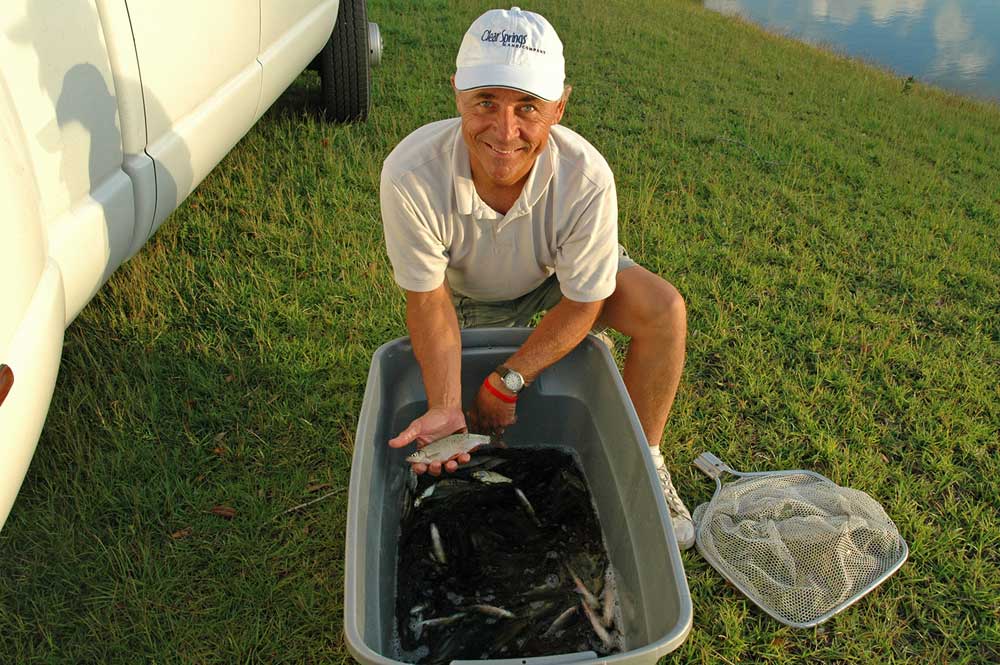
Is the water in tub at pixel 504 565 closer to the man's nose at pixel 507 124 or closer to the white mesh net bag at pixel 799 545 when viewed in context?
the white mesh net bag at pixel 799 545

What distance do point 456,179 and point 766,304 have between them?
1.98m

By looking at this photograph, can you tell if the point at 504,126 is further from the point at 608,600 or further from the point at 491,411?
the point at 608,600

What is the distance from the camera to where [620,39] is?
24.1 ft

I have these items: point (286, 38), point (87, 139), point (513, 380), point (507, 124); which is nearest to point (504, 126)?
point (507, 124)

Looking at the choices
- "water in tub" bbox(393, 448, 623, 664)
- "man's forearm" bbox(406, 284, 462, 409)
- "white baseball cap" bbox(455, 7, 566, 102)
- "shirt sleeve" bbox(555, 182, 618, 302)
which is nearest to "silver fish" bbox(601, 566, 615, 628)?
"water in tub" bbox(393, 448, 623, 664)

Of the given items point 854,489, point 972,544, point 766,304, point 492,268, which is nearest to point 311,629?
point 492,268

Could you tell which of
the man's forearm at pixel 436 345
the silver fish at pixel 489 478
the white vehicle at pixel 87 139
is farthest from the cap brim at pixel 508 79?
the silver fish at pixel 489 478

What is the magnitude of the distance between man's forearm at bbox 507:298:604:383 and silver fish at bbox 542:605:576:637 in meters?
0.64

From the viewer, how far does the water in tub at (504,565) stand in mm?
1991

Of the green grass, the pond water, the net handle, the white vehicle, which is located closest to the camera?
the white vehicle

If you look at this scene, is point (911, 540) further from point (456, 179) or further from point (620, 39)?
point (620, 39)

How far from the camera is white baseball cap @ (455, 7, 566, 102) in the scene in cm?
179

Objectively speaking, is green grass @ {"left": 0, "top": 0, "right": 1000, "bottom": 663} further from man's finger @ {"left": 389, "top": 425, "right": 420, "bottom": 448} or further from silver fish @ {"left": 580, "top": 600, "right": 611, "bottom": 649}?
man's finger @ {"left": 389, "top": 425, "right": 420, "bottom": 448}

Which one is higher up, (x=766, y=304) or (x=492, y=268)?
(x=492, y=268)
